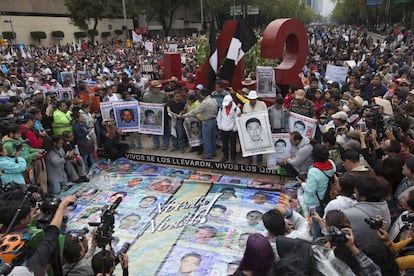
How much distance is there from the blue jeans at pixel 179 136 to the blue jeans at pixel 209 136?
79cm

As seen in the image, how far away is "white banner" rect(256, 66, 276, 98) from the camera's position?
9.26 m

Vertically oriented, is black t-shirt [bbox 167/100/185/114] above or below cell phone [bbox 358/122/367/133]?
below

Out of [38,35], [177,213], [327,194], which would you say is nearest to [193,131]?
[177,213]

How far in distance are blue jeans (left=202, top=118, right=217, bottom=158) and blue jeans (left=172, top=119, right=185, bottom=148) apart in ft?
2.60

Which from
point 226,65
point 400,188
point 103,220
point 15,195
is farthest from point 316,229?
point 226,65

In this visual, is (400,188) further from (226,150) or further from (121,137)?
(121,137)

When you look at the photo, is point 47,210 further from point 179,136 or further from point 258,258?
point 179,136

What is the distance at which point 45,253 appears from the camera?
2.86 meters

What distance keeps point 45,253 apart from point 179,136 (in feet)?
20.2

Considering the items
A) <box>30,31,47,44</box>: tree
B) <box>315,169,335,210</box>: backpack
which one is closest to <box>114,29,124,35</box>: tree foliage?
<box>30,31,47,44</box>: tree

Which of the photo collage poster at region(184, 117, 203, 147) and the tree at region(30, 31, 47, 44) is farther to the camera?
the tree at region(30, 31, 47, 44)

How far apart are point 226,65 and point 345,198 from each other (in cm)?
662

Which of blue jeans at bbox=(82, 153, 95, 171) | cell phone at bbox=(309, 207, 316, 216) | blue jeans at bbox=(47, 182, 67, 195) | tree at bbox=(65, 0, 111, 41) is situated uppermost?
tree at bbox=(65, 0, 111, 41)

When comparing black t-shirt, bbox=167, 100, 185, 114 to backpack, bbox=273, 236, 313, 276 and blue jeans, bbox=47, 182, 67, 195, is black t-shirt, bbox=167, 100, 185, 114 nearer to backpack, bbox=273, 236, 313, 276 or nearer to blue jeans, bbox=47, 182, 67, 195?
blue jeans, bbox=47, 182, 67, 195
